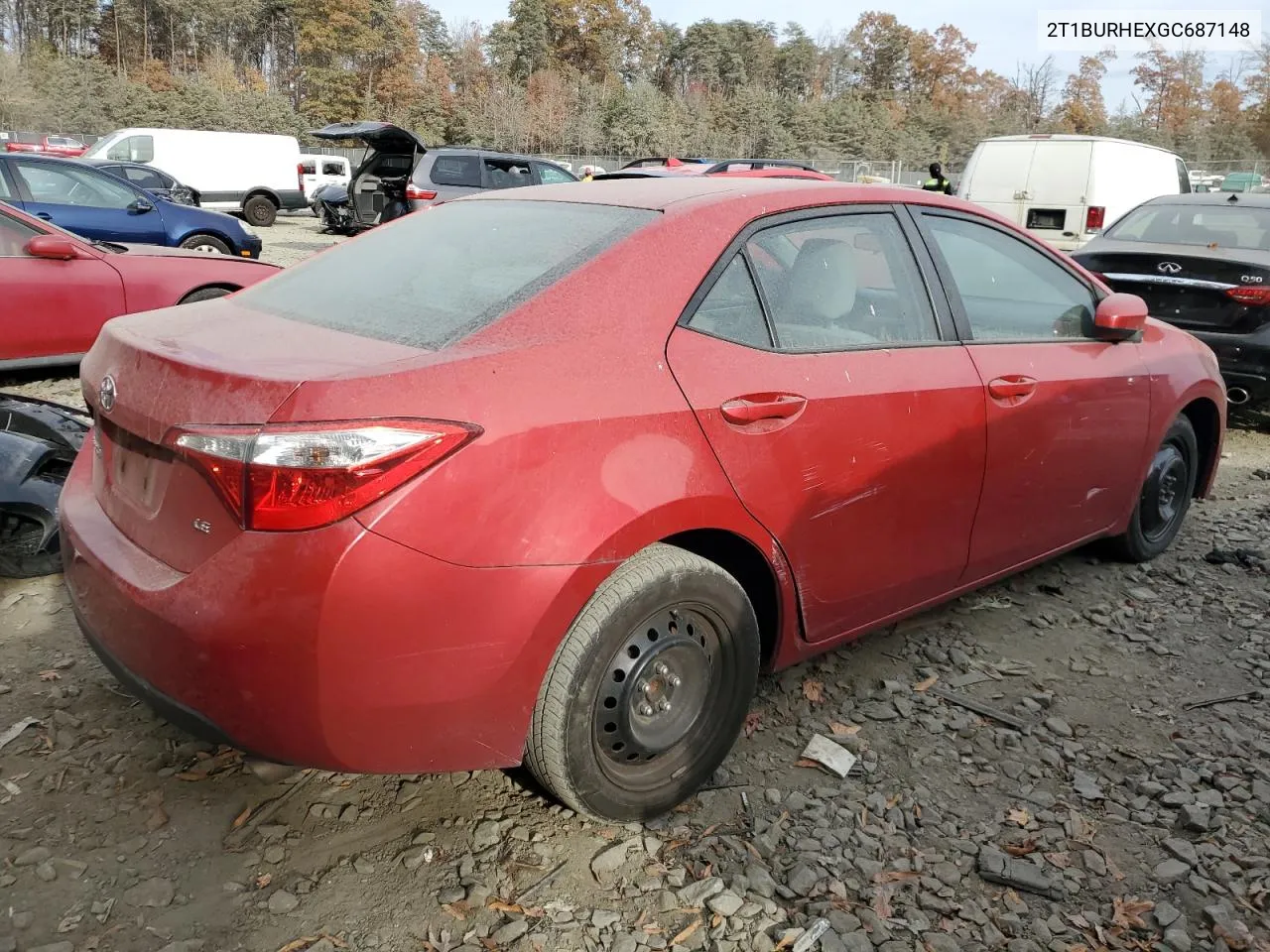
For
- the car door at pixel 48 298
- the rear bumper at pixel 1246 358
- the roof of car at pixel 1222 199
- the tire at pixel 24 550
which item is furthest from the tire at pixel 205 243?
the rear bumper at pixel 1246 358

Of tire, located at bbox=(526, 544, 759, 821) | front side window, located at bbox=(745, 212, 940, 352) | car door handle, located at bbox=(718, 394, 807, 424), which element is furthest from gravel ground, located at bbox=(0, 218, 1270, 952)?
front side window, located at bbox=(745, 212, 940, 352)

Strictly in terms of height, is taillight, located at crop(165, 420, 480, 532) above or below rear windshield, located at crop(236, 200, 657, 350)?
below

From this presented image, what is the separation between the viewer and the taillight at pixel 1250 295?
614cm

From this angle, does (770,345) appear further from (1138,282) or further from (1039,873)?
(1138,282)

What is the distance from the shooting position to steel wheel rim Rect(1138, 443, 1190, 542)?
4199 millimetres

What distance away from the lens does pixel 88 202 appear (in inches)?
407

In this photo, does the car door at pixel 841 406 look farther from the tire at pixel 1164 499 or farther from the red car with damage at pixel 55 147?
the red car with damage at pixel 55 147


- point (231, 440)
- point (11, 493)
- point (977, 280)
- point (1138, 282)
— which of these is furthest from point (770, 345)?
point (1138, 282)

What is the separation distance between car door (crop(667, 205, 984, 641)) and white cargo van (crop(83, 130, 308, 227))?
23.1 metres

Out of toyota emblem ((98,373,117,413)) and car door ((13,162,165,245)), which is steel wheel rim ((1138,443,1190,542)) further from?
car door ((13,162,165,245))

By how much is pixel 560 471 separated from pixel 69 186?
10.4 meters

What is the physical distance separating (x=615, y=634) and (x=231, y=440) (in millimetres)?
902

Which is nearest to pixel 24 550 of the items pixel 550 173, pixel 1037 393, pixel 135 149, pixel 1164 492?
pixel 1037 393

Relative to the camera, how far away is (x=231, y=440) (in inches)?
75.4
